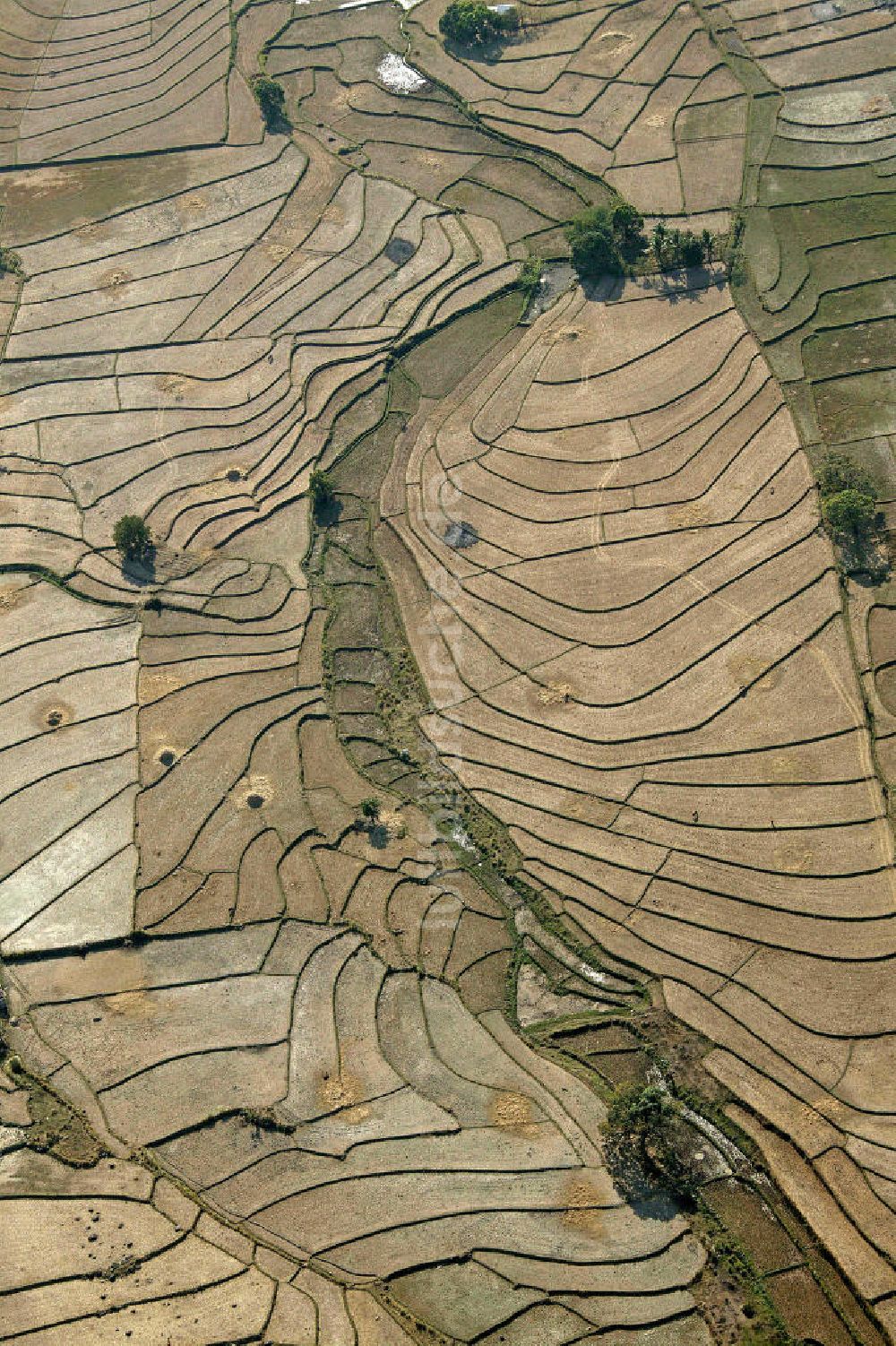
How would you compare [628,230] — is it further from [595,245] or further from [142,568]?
[142,568]

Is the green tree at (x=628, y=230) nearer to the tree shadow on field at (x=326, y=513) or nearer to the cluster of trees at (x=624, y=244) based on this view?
the cluster of trees at (x=624, y=244)

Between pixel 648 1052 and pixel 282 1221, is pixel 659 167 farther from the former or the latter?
pixel 282 1221

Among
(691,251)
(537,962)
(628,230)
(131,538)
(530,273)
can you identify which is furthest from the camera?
(530,273)

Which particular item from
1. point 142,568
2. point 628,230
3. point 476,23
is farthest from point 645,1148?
point 476,23

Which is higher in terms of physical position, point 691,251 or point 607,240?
point 607,240

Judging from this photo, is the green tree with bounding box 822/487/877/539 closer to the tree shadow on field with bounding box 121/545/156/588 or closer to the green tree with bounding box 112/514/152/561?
the tree shadow on field with bounding box 121/545/156/588
